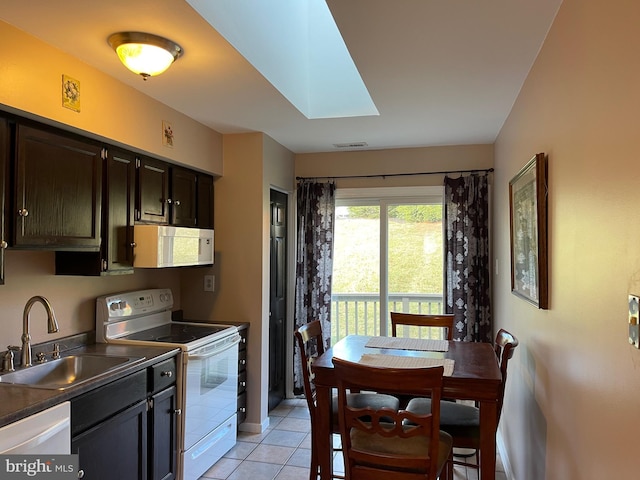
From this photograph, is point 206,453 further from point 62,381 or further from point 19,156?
point 19,156

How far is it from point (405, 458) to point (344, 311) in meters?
2.58

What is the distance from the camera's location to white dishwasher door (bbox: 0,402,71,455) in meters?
1.58

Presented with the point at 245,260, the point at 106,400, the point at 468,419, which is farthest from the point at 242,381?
the point at 468,419

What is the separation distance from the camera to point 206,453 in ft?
9.71

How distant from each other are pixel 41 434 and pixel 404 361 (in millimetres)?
1580

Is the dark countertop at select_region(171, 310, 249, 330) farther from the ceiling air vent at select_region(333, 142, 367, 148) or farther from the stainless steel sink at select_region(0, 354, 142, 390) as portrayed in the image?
the ceiling air vent at select_region(333, 142, 367, 148)

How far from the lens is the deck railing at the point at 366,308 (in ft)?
13.9

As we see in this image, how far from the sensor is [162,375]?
2.54 meters

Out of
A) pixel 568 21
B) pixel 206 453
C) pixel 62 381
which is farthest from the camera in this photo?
pixel 206 453

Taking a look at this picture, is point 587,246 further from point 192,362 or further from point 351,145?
point 351,145

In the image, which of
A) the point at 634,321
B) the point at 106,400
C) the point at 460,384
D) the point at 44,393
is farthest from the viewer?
the point at 106,400

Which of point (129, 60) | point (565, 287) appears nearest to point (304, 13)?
point (129, 60)

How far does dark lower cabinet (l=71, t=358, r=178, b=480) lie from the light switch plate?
1.99 m

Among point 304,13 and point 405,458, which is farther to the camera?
point 304,13
